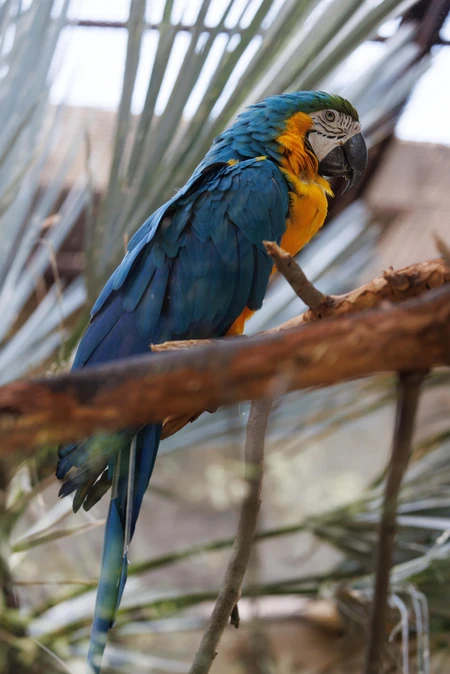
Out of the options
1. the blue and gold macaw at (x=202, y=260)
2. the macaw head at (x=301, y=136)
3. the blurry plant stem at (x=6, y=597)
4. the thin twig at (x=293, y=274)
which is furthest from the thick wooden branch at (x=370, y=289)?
the blurry plant stem at (x=6, y=597)

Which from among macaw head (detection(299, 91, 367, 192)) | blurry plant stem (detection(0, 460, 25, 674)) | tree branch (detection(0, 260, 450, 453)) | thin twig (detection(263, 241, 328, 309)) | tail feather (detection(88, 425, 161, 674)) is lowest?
blurry plant stem (detection(0, 460, 25, 674))

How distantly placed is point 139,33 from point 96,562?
2456mm

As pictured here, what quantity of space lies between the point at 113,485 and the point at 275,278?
1.06 metres

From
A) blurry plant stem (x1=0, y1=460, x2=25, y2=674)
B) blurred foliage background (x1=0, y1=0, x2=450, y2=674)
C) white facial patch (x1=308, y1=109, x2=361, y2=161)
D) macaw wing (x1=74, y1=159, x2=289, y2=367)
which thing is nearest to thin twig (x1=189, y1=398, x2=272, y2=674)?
blurred foliage background (x1=0, y1=0, x2=450, y2=674)

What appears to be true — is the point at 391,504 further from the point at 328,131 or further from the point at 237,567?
the point at 328,131

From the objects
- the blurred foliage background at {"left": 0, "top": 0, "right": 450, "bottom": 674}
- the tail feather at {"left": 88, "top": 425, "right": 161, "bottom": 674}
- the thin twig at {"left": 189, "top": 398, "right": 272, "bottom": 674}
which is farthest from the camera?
the blurred foliage background at {"left": 0, "top": 0, "right": 450, "bottom": 674}

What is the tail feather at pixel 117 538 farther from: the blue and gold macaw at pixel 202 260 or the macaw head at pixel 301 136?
the macaw head at pixel 301 136

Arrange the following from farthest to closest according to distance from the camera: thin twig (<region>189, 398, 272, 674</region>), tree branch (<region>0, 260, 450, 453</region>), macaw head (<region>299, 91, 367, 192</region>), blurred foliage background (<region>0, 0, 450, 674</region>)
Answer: macaw head (<region>299, 91, 367, 192</region>), blurred foliage background (<region>0, 0, 450, 674</region>), thin twig (<region>189, 398, 272, 674</region>), tree branch (<region>0, 260, 450, 453</region>)

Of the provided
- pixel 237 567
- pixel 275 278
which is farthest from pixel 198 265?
pixel 275 278

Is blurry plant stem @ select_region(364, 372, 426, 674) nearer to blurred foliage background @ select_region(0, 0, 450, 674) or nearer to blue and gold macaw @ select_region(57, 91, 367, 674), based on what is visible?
blurred foliage background @ select_region(0, 0, 450, 674)

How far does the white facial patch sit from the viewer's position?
1398 millimetres

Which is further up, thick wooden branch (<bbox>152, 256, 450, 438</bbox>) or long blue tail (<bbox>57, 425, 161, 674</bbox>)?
thick wooden branch (<bbox>152, 256, 450, 438</bbox>)

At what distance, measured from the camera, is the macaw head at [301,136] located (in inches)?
52.2

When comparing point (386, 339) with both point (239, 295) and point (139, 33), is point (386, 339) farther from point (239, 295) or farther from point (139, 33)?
point (139, 33)
